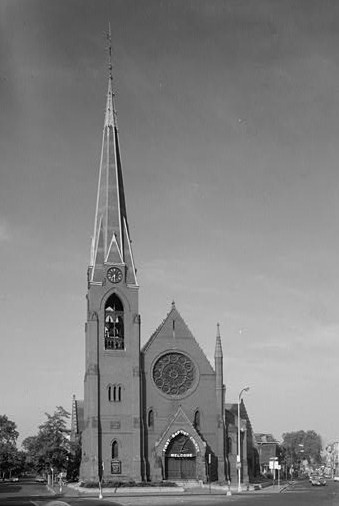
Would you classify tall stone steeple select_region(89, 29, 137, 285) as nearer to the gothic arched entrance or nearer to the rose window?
the rose window

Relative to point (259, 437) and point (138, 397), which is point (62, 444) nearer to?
point (138, 397)

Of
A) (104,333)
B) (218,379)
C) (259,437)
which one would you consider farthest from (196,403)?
(259,437)

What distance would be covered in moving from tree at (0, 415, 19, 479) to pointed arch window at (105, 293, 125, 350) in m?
29.1

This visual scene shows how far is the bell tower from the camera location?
252 ft

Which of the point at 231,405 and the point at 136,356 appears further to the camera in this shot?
the point at 231,405

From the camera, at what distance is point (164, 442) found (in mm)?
78625

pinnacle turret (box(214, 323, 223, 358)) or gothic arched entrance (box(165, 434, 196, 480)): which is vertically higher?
pinnacle turret (box(214, 323, 223, 358))

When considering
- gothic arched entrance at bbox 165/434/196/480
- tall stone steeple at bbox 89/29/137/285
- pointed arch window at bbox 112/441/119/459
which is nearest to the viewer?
pointed arch window at bbox 112/441/119/459

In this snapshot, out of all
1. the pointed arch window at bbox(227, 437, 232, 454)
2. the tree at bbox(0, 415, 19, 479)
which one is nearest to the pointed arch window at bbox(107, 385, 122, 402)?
the pointed arch window at bbox(227, 437, 232, 454)

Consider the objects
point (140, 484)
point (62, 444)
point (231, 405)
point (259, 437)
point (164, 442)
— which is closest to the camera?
point (140, 484)

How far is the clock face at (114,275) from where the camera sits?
83500mm

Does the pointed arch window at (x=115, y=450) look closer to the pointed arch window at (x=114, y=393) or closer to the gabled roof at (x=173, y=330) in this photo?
the pointed arch window at (x=114, y=393)

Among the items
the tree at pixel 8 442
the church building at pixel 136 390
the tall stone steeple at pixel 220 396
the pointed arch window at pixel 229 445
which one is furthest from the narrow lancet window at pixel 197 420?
the tree at pixel 8 442

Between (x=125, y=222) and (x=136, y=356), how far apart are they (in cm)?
1638
